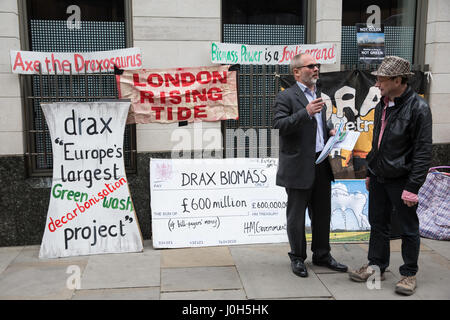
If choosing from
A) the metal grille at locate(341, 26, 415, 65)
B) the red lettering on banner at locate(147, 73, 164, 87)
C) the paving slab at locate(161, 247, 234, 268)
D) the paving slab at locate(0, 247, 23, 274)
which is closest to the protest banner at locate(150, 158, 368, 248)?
the paving slab at locate(161, 247, 234, 268)

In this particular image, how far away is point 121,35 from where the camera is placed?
18.4 ft

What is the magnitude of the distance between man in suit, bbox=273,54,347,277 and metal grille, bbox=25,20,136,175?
7.42ft

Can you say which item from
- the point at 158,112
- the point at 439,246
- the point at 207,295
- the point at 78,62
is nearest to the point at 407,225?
the point at 439,246

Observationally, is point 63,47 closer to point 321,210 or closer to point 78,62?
point 78,62

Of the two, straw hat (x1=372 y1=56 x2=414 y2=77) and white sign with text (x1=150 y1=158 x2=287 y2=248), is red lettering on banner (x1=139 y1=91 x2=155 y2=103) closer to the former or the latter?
white sign with text (x1=150 y1=158 x2=287 y2=248)

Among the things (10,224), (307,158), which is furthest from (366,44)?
(10,224)

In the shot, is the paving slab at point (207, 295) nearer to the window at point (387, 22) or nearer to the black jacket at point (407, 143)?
the black jacket at point (407, 143)

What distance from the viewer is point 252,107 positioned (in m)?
5.80

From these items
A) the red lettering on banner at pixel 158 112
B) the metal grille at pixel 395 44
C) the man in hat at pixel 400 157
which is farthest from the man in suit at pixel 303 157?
the metal grille at pixel 395 44

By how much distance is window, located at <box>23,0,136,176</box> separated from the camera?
5.38 meters

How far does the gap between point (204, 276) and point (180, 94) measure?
2.33 m

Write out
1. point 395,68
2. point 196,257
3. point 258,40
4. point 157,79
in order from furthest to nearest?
point 258,40 < point 157,79 < point 196,257 < point 395,68

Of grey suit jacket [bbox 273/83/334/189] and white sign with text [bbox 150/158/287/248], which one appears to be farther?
white sign with text [bbox 150/158/287/248]

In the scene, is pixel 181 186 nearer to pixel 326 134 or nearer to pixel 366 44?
pixel 326 134
